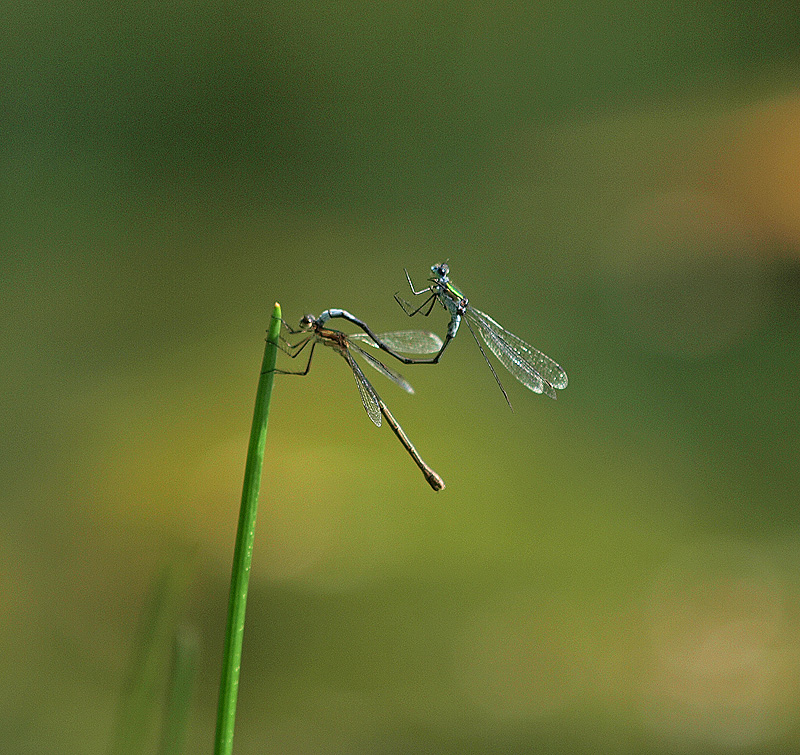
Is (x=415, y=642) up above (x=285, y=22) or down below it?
below

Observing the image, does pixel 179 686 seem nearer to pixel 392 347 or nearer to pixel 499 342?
pixel 392 347

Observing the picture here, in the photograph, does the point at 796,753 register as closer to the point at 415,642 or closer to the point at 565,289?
the point at 415,642

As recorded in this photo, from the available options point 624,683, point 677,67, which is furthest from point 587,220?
point 624,683

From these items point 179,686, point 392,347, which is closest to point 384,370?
point 392,347

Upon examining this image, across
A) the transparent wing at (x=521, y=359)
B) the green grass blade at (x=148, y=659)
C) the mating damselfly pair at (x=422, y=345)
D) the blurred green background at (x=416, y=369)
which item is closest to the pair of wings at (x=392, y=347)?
the mating damselfly pair at (x=422, y=345)

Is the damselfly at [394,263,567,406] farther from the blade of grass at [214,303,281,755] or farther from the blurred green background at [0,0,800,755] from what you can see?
the blurred green background at [0,0,800,755]

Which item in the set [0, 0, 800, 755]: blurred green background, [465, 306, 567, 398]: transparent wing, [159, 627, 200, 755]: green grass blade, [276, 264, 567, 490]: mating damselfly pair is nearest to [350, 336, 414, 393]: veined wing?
[276, 264, 567, 490]: mating damselfly pair
